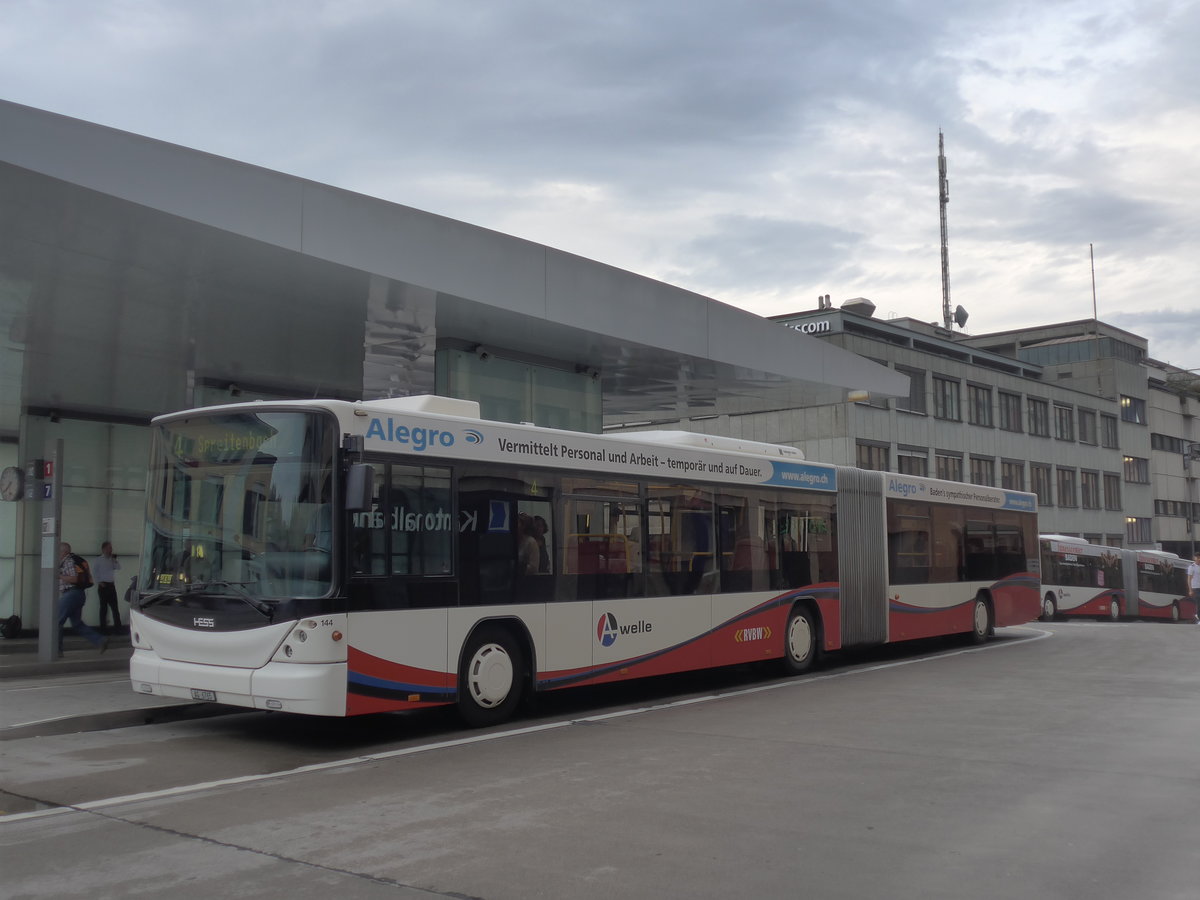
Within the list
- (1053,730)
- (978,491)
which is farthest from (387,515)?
(978,491)

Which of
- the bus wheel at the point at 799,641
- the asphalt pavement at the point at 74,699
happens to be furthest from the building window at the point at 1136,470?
the asphalt pavement at the point at 74,699

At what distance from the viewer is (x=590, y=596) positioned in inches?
474

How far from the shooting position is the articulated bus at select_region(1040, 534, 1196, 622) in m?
37.3

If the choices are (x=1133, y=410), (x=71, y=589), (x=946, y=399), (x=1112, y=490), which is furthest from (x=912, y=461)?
(x=71, y=589)

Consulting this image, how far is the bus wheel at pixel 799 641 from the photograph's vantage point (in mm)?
15448

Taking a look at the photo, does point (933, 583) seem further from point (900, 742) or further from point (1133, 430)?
point (1133, 430)

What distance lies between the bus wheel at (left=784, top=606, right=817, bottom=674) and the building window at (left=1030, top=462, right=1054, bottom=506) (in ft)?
162

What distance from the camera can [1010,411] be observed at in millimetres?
60312

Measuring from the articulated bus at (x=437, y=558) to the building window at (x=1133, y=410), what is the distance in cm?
6460

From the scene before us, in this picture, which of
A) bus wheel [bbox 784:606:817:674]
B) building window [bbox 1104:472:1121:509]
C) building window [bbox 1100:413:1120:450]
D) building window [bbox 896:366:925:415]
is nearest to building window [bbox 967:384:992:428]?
building window [bbox 896:366:925:415]

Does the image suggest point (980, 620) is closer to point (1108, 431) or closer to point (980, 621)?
point (980, 621)

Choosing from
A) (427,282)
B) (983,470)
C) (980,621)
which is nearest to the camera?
(427,282)

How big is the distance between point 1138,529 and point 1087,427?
10131 millimetres

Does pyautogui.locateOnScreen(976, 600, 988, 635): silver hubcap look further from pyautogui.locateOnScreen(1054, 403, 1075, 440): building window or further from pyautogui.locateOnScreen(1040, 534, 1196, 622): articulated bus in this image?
pyautogui.locateOnScreen(1054, 403, 1075, 440): building window
